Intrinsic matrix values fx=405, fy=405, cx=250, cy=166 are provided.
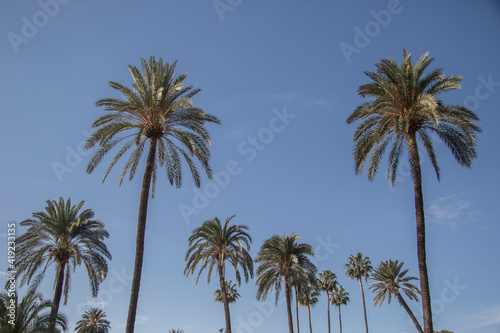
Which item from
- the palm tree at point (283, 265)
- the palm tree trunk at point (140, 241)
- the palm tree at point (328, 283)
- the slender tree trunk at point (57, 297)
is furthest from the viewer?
the palm tree at point (328, 283)

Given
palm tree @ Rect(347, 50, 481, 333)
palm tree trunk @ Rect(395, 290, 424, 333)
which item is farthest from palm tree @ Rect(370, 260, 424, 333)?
palm tree @ Rect(347, 50, 481, 333)

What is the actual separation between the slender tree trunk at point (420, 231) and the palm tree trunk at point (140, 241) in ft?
46.7

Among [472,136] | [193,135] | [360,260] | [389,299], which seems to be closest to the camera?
[472,136]

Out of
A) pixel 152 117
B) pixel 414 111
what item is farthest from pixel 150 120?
pixel 414 111

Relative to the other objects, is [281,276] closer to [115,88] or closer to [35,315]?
[35,315]

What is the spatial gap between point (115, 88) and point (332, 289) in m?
64.6

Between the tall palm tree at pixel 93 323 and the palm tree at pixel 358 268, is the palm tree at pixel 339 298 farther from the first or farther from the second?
the tall palm tree at pixel 93 323

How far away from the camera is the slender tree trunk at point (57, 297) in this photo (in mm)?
28139

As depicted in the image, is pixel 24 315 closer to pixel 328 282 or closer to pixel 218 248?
pixel 218 248

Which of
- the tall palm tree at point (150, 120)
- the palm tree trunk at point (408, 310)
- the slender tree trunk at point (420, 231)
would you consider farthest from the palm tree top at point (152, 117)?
the palm tree trunk at point (408, 310)

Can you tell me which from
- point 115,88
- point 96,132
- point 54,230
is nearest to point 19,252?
point 54,230

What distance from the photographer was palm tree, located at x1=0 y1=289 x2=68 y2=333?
2466 cm

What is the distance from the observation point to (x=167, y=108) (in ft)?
75.6

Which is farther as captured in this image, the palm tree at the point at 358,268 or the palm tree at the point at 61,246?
the palm tree at the point at 358,268
